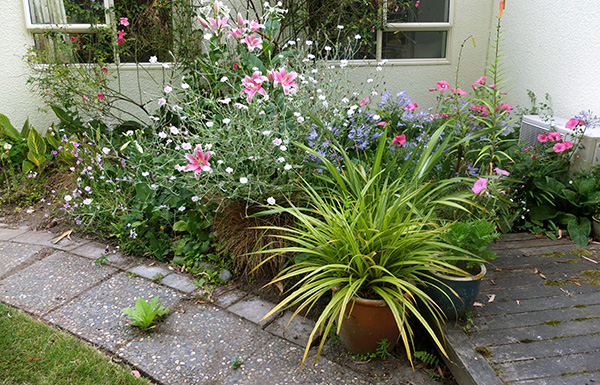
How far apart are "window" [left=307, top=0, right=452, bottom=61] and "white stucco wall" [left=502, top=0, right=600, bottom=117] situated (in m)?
0.74

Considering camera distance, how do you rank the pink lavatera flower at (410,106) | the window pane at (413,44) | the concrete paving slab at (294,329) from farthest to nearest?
the window pane at (413,44) → the pink lavatera flower at (410,106) → the concrete paving slab at (294,329)

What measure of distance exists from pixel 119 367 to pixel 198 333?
0.42m

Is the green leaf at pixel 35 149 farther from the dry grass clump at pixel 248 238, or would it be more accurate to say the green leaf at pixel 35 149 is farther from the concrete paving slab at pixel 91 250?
the dry grass clump at pixel 248 238

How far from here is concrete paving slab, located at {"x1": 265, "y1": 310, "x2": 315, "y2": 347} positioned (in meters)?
2.39

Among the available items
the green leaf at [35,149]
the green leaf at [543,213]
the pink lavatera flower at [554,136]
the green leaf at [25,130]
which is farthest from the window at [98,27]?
the green leaf at [543,213]

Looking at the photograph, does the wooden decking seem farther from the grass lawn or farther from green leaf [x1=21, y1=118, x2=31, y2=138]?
green leaf [x1=21, y1=118, x2=31, y2=138]

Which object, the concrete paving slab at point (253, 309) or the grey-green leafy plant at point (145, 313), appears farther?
the concrete paving slab at point (253, 309)

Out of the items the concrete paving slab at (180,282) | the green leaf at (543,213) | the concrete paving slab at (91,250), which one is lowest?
the concrete paving slab at (180,282)

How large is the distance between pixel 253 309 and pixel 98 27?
11.9ft

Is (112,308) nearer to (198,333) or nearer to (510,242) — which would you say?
(198,333)

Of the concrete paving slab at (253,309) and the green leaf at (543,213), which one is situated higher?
the green leaf at (543,213)

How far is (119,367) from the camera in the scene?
7.10 feet

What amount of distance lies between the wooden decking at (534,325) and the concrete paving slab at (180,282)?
5.12ft

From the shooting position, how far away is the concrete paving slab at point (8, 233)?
354cm
